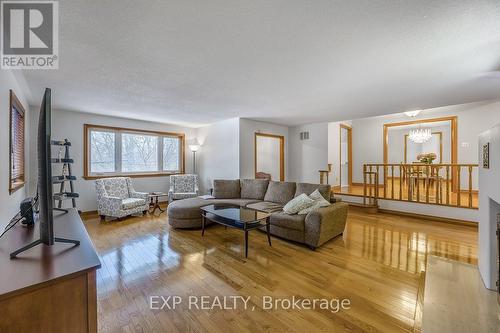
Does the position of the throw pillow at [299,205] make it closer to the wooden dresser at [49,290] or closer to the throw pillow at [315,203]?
the throw pillow at [315,203]

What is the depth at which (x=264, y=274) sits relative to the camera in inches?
90.9

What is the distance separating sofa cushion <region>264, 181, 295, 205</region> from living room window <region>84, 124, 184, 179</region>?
3.20 metres

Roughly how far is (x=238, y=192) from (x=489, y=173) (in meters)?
3.92

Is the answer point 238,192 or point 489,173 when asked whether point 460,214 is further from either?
point 238,192

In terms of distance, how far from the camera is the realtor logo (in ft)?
5.00

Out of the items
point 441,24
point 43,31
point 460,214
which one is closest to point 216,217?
point 43,31

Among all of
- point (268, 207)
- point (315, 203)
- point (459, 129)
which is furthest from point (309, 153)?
point (459, 129)

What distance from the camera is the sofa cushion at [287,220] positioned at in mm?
3047

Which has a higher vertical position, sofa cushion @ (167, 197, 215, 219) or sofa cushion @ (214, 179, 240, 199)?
sofa cushion @ (214, 179, 240, 199)

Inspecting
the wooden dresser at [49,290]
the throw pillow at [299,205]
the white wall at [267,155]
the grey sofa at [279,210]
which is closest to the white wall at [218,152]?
the grey sofa at [279,210]

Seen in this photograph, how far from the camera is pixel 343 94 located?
3.43 meters

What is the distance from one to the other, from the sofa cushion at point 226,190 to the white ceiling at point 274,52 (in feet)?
Answer: 6.28

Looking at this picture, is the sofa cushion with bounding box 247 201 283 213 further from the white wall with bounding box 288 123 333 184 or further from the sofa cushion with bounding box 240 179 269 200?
the white wall with bounding box 288 123 333 184

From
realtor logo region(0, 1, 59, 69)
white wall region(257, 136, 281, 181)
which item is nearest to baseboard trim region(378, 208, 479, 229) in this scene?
white wall region(257, 136, 281, 181)
